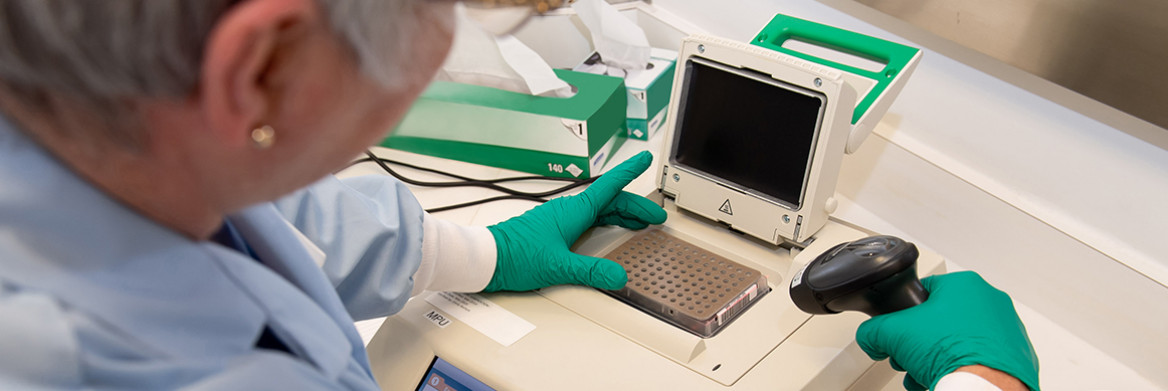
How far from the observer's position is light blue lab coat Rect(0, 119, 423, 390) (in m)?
0.47

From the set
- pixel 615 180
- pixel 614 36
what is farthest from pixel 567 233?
pixel 614 36

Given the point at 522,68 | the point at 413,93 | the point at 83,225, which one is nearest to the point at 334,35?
the point at 413,93

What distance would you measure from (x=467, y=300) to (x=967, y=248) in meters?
0.76

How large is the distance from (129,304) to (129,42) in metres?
0.20

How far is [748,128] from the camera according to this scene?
3.44 feet

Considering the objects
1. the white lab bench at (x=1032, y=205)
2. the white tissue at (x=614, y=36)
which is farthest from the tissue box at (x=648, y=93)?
the white lab bench at (x=1032, y=205)

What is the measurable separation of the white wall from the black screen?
13.6 inches

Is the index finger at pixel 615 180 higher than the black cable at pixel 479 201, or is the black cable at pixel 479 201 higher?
the index finger at pixel 615 180

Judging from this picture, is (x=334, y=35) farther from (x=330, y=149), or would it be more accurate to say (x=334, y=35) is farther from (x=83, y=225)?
(x=83, y=225)

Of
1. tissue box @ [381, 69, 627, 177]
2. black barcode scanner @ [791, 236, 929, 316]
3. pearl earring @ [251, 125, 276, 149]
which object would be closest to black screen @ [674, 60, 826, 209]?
black barcode scanner @ [791, 236, 929, 316]

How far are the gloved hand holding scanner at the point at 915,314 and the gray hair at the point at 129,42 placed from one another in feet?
1.99

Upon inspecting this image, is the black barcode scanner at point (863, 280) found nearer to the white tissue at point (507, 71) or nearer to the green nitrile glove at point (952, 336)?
the green nitrile glove at point (952, 336)

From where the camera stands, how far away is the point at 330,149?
47 cm

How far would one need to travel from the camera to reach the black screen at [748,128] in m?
1.00
